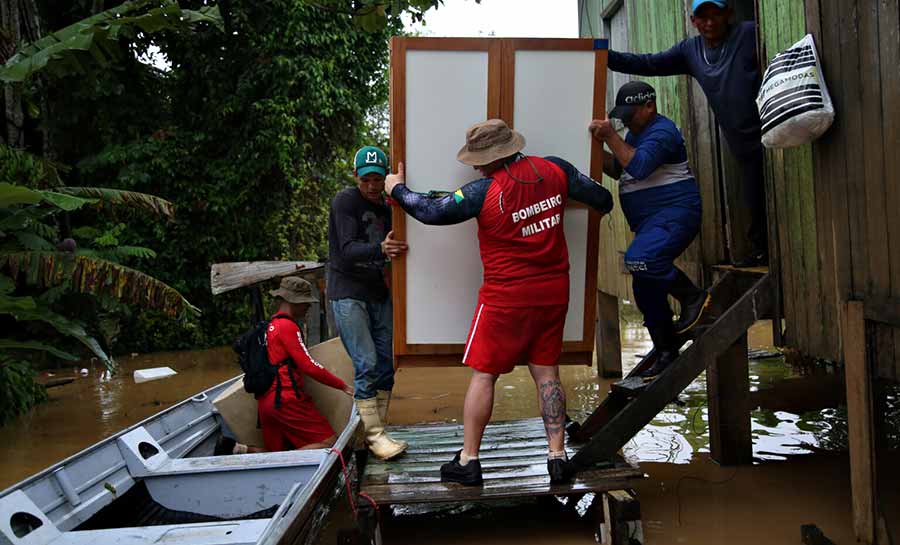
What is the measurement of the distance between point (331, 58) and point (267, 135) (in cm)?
194

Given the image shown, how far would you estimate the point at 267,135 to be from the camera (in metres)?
14.6

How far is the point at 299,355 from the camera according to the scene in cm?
564

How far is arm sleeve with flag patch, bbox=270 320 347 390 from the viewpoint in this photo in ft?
18.5

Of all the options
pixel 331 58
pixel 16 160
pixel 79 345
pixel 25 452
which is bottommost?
pixel 25 452

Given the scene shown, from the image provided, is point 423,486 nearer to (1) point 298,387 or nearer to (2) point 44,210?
(1) point 298,387

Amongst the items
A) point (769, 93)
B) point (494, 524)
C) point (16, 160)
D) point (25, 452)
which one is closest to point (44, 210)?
point (16, 160)

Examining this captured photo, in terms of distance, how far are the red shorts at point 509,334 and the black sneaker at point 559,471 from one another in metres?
0.60

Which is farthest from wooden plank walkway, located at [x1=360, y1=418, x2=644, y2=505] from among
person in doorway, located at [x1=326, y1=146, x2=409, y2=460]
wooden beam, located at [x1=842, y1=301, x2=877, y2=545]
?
wooden beam, located at [x1=842, y1=301, x2=877, y2=545]

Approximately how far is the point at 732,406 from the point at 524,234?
297 cm

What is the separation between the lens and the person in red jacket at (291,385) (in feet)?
18.6

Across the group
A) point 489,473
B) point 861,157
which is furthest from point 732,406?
point 861,157

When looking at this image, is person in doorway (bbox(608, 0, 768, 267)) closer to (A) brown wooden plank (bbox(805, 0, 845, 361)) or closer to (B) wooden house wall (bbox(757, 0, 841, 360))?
(B) wooden house wall (bbox(757, 0, 841, 360))

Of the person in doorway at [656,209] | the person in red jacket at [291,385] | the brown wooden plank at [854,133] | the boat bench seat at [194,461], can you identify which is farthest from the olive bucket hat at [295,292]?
the brown wooden plank at [854,133]

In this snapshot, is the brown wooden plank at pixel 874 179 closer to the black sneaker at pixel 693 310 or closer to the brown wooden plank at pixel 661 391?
the brown wooden plank at pixel 661 391
